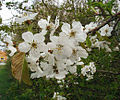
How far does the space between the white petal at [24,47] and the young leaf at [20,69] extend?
4cm

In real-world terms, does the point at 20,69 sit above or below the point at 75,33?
below

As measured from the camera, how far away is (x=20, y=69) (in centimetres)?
56

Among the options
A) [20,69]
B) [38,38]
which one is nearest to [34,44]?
[38,38]

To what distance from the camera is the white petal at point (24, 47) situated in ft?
2.11

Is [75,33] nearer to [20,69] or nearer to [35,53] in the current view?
[35,53]

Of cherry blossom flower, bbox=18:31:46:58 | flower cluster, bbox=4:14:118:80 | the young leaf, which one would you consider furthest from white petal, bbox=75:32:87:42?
the young leaf

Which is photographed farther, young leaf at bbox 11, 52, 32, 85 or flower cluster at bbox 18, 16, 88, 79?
flower cluster at bbox 18, 16, 88, 79

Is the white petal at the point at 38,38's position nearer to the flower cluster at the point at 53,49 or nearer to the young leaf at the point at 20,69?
the flower cluster at the point at 53,49

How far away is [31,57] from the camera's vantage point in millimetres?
662

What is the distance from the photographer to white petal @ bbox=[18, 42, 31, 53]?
64 centimetres

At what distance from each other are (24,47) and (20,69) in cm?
14

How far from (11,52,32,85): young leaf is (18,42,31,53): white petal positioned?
0.04 metres

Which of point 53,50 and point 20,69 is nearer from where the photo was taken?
point 20,69

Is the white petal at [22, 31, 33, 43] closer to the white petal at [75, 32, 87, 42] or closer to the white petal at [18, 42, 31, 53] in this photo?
the white petal at [18, 42, 31, 53]
